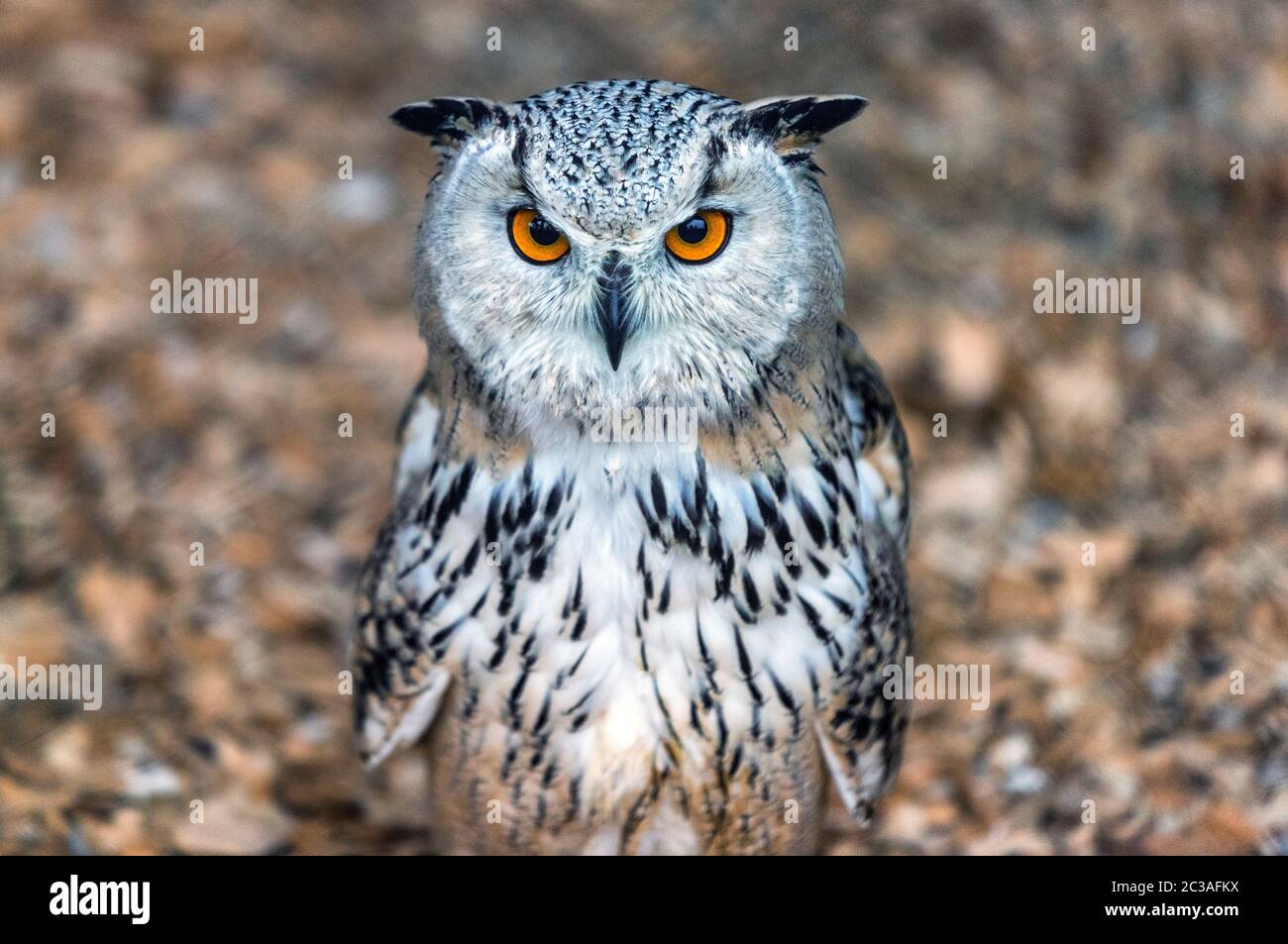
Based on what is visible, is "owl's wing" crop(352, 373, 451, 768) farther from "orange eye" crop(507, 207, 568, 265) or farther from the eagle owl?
"orange eye" crop(507, 207, 568, 265)

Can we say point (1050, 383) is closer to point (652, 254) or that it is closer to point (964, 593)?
point (964, 593)

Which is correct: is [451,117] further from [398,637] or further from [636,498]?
[398,637]

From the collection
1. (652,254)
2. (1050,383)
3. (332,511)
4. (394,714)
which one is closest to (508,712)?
(394,714)

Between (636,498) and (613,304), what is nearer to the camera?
(613,304)

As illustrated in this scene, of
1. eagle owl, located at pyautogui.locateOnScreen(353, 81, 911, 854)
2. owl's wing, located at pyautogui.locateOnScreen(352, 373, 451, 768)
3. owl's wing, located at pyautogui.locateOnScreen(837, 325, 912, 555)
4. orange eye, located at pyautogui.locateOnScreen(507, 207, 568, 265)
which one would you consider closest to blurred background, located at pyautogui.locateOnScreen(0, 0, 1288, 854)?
owl's wing, located at pyautogui.locateOnScreen(352, 373, 451, 768)

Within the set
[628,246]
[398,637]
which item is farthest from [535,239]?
[398,637]

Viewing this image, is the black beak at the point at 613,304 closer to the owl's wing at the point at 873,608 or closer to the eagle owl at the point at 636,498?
the eagle owl at the point at 636,498

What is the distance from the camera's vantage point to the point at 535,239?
6.05ft

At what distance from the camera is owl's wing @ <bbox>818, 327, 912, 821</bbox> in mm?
2213

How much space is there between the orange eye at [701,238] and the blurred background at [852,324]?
150cm

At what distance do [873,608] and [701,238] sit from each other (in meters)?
0.73

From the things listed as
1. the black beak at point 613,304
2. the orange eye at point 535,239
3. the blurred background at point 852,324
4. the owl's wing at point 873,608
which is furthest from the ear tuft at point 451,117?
the blurred background at point 852,324

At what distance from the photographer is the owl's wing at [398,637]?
7.32ft
